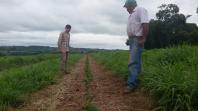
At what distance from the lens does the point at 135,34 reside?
7812 millimetres

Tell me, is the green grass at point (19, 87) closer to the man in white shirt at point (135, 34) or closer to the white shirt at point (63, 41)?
the man in white shirt at point (135, 34)

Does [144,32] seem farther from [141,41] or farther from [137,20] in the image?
[137,20]

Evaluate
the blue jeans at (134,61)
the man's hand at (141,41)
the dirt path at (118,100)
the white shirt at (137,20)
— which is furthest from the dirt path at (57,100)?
the white shirt at (137,20)

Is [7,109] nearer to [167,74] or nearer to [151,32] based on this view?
[167,74]

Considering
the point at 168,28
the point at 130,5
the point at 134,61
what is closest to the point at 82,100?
the point at 134,61

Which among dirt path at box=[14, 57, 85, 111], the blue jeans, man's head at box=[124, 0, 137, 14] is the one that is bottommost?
dirt path at box=[14, 57, 85, 111]

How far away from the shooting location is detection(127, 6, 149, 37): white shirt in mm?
7727

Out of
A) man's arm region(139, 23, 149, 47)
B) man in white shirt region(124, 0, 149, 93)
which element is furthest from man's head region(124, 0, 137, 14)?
man's arm region(139, 23, 149, 47)

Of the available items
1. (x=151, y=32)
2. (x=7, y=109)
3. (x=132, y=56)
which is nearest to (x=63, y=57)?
(x=132, y=56)

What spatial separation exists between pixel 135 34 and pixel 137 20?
309 mm

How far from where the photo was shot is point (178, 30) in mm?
57312

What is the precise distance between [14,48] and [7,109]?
9744 centimetres

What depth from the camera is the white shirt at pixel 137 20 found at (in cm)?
773

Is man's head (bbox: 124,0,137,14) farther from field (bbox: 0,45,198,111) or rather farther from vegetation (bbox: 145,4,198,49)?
vegetation (bbox: 145,4,198,49)
